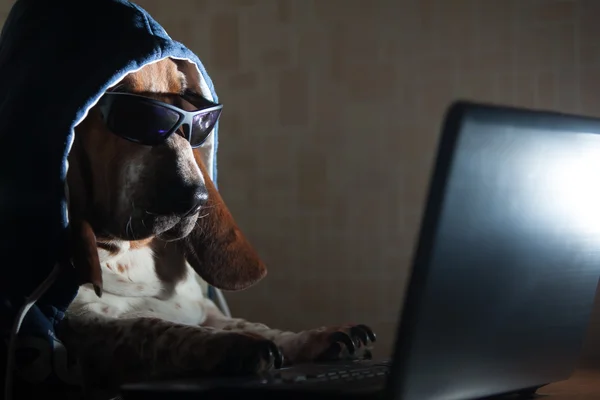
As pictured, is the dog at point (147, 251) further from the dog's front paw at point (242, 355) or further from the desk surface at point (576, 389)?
the desk surface at point (576, 389)

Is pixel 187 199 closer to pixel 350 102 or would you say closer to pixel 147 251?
pixel 147 251

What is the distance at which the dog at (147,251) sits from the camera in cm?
116

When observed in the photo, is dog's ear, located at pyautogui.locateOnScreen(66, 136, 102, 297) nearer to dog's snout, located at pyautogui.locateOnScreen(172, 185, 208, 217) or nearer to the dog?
the dog

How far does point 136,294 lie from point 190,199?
26 cm

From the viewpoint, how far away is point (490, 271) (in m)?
0.82

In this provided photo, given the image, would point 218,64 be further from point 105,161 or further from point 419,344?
point 419,344

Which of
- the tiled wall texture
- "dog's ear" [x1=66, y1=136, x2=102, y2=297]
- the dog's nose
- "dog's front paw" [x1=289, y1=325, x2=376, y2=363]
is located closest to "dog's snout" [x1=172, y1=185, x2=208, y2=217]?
the dog's nose

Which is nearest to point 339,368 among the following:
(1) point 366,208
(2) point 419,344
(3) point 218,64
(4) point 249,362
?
(4) point 249,362

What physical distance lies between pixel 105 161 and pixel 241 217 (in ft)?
2.83

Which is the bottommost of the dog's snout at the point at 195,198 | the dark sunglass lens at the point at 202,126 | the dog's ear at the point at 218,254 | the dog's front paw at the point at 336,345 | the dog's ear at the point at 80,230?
the dog's front paw at the point at 336,345

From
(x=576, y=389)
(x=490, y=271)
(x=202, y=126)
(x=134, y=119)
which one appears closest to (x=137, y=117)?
(x=134, y=119)

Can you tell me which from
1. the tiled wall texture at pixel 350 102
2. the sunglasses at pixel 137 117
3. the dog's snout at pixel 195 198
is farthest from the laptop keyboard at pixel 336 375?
the tiled wall texture at pixel 350 102

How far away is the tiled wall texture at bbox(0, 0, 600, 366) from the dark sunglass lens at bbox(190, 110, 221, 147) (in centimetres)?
66

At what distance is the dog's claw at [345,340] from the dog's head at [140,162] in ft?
0.96
